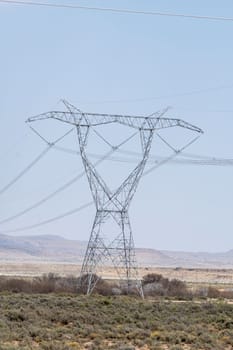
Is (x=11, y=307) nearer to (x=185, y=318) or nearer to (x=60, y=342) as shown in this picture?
(x=185, y=318)

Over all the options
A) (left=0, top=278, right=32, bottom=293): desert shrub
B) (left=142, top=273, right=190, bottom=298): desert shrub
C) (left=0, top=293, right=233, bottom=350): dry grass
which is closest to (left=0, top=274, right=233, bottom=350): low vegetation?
(left=0, top=293, right=233, bottom=350): dry grass

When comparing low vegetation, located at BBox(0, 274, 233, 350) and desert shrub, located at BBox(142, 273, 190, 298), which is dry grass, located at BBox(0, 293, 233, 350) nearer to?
low vegetation, located at BBox(0, 274, 233, 350)

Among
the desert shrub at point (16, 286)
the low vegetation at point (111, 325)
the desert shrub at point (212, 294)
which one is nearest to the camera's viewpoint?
the low vegetation at point (111, 325)

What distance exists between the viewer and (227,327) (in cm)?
4556

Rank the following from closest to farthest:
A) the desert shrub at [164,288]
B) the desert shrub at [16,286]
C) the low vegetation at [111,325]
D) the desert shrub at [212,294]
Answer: the low vegetation at [111,325] < the desert shrub at [16,286] < the desert shrub at [212,294] < the desert shrub at [164,288]

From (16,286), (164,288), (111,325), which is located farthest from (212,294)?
(111,325)

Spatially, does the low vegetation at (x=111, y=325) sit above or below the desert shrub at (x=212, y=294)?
below

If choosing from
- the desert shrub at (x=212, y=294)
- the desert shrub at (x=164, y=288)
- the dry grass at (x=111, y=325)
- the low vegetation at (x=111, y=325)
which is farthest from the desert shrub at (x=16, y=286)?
the low vegetation at (x=111, y=325)

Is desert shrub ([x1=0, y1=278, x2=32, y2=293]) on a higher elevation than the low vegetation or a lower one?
higher

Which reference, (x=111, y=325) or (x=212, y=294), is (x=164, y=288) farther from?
(x=111, y=325)

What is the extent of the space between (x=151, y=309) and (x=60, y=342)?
65.1 feet

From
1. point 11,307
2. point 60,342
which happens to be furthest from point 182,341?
point 11,307

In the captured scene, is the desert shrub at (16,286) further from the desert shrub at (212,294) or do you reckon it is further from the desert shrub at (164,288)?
the desert shrub at (212,294)

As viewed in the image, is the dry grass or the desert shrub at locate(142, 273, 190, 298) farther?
the desert shrub at locate(142, 273, 190, 298)
